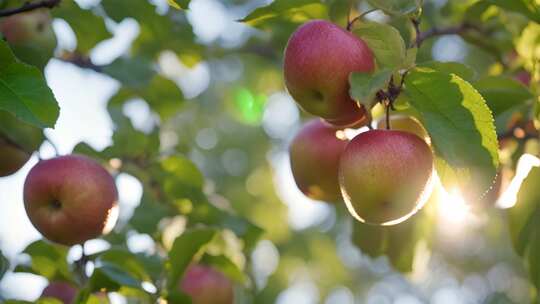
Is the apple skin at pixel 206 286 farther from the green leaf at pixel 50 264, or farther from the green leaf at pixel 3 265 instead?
the green leaf at pixel 3 265

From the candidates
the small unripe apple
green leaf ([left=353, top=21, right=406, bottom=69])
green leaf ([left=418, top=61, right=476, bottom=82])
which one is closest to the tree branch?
green leaf ([left=418, top=61, right=476, bottom=82])

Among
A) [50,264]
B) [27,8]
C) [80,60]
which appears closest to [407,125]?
[27,8]

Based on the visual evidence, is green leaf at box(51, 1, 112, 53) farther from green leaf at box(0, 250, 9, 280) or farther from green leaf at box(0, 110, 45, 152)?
green leaf at box(0, 250, 9, 280)

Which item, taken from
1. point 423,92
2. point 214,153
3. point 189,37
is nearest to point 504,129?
point 423,92

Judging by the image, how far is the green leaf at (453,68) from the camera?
1588 millimetres

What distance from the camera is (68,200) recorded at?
175 cm

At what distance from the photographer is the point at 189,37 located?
2.54 meters

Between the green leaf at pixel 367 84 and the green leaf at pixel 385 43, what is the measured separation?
0.08m

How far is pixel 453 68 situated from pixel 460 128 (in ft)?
0.70

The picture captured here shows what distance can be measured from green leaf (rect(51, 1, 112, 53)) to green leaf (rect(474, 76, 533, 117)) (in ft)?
3.20

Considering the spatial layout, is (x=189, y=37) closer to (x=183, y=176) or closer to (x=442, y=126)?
(x=183, y=176)

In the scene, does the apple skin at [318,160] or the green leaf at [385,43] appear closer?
the green leaf at [385,43]

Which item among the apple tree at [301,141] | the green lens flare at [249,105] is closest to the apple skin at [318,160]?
the apple tree at [301,141]

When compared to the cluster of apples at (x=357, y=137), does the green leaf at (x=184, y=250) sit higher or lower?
lower
